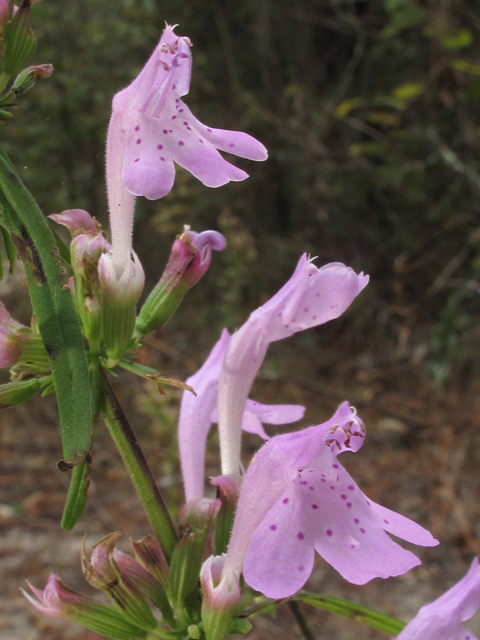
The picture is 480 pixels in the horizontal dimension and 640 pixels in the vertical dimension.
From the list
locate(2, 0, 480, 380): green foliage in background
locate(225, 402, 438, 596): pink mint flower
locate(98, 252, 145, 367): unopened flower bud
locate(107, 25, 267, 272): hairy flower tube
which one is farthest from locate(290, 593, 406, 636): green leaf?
locate(2, 0, 480, 380): green foliage in background

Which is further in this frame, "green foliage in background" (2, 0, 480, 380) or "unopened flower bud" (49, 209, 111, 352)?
"green foliage in background" (2, 0, 480, 380)

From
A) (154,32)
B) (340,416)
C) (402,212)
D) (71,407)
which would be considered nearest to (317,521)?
(340,416)

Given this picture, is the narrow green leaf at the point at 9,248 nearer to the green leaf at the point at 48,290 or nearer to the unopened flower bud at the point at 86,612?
the green leaf at the point at 48,290

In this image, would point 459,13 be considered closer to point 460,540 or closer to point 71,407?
point 460,540

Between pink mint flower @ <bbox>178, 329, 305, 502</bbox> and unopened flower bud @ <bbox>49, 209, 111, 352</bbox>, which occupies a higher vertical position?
unopened flower bud @ <bbox>49, 209, 111, 352</bbox>

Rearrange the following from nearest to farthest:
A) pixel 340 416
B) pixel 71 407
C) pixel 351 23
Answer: pixel 71 407 < pixel 340 416 < pixel 351 23

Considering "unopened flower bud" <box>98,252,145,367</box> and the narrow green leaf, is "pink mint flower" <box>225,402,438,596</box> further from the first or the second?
the narrow green leaf
